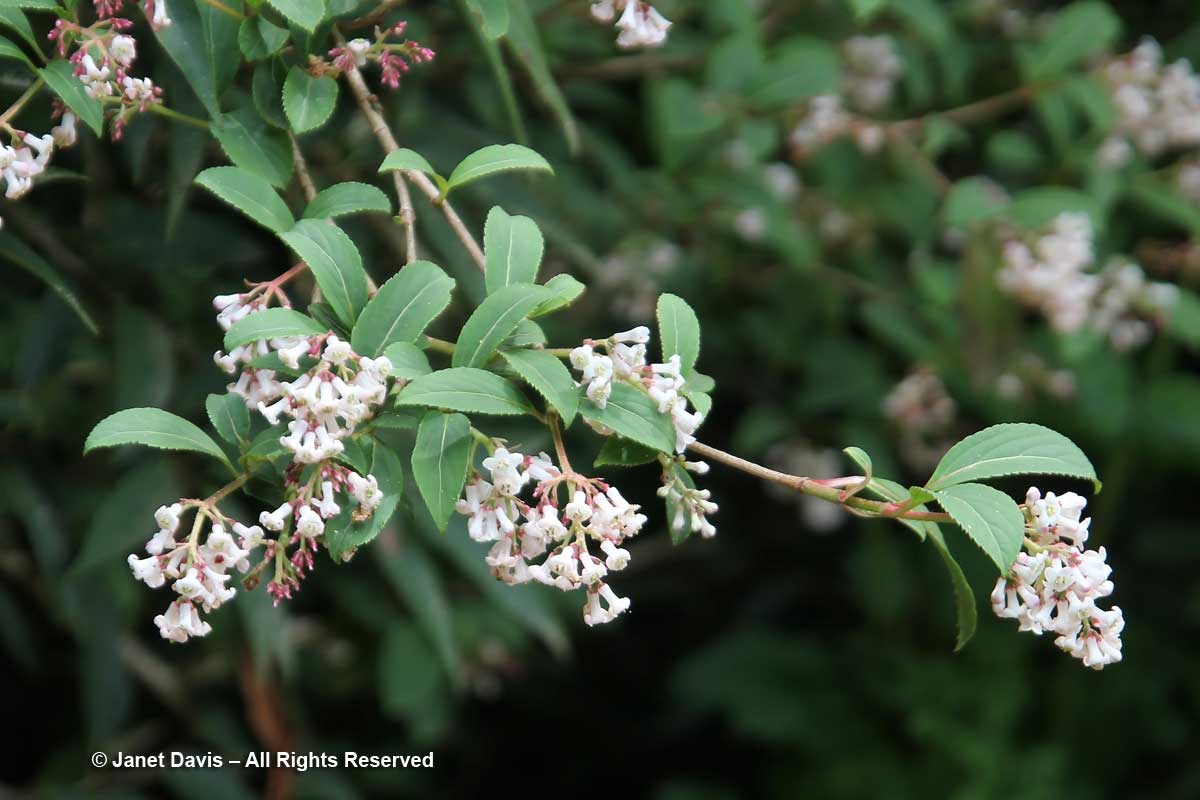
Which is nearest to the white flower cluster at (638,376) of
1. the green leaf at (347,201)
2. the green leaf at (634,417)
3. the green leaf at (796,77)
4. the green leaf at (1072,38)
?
the green leaf at (634,417)

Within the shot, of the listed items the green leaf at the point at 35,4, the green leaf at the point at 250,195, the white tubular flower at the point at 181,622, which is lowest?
the white tubular flower at the point at 181,622

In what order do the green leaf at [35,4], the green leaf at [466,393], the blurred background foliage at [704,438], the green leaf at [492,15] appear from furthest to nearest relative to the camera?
the blurred background foliage at [704,438] < the green leaf at [492,15] < the green leaf at [35,4] < the green leaf at [466,393]

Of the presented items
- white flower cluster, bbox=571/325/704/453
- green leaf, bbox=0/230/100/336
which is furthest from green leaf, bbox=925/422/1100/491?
green leaf, bbox=0/230/100/336

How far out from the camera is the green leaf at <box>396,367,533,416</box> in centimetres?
78

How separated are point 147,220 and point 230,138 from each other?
0.58m

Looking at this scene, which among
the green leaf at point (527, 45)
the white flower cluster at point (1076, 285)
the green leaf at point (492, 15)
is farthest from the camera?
the white flower cluster at point (1076, 285)

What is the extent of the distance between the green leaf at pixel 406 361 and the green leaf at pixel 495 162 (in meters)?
0.16

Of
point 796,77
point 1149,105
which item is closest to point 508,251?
point 796,77

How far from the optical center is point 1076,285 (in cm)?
187

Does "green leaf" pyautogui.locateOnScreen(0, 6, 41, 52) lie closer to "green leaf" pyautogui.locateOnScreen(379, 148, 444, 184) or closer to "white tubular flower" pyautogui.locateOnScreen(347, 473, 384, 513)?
"green leaf" pyautogui.locateOnScreen(379, 148, 444, 184)

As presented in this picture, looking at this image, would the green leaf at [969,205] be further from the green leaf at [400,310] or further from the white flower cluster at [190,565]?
the white flower cluster at [190,565]

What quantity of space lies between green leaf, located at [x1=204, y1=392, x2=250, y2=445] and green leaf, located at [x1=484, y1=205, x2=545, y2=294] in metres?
0.21

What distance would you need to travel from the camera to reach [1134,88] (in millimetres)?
1961

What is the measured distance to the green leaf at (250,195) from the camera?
0.87 metres
